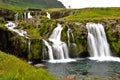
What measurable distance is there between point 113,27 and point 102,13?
103 ft

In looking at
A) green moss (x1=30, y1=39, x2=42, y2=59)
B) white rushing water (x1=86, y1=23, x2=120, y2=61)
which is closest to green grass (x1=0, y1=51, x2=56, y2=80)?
green moss (x1=30, y1=39, x2=42, y2=59)

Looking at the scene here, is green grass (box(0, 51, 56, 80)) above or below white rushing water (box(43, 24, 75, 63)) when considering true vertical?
above

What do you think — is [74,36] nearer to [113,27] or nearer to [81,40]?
[81,40]

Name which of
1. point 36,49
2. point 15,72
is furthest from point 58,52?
point 15,72

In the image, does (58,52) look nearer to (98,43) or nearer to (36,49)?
(36,49)

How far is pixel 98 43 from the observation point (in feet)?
232

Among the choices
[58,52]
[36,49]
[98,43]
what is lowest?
[58,52]

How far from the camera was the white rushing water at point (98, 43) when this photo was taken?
67562mm

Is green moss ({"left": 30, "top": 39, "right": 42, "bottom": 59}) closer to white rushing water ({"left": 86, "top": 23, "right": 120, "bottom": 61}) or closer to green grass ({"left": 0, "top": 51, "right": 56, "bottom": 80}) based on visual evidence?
white rushing water ({"left": 86, "top": 23, "right": 120, "bottom": 61})

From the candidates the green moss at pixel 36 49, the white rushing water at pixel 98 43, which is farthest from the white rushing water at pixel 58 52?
the white rushing water at pixel 98 43

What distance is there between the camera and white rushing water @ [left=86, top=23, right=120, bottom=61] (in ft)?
222

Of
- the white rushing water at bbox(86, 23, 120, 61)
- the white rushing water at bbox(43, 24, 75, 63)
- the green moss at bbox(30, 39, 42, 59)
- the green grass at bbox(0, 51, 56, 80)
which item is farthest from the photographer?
the white rushing water at bbox(86, 23, 120, 61)

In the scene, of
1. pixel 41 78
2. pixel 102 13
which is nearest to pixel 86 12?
pixel 102 13

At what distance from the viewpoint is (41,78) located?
17219 millimetres
